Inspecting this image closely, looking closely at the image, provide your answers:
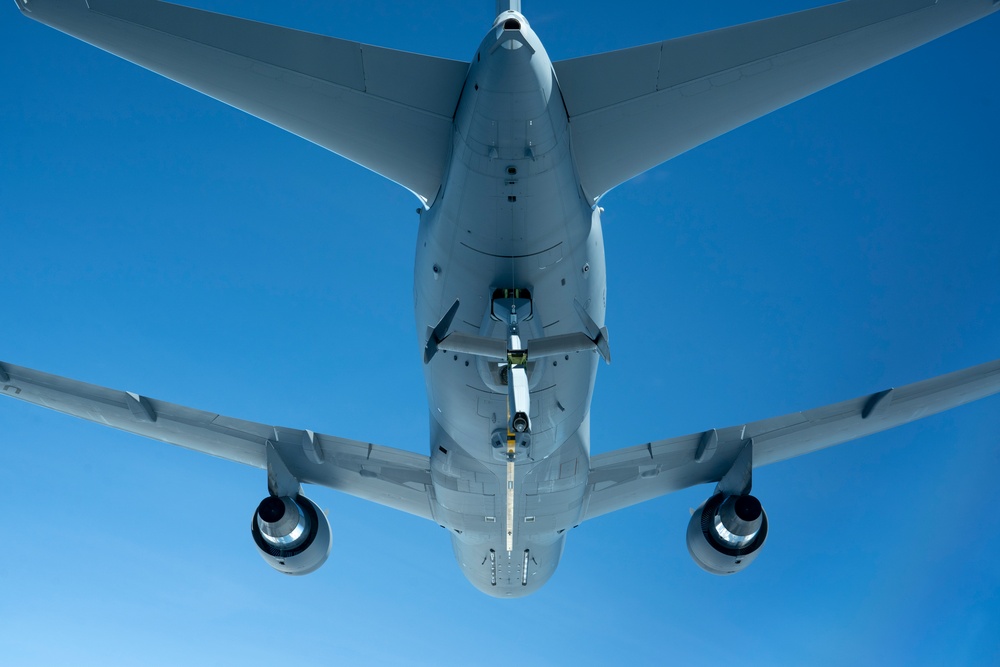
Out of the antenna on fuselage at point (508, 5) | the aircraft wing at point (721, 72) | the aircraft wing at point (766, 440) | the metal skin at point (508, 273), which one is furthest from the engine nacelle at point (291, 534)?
the antenna on fuselage at point (508, 5)

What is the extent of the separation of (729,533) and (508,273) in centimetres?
744

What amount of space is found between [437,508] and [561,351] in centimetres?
744

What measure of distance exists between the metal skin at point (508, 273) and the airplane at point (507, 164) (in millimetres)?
29

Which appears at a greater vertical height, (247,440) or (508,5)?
(508,5)

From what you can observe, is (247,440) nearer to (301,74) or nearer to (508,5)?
(301,74)

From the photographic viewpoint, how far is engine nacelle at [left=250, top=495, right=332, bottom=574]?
15508 millimetres

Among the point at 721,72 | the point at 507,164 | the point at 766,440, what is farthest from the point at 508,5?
the point at 766,440

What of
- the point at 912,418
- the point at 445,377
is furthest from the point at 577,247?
the point at 912,418

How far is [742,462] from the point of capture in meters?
15.9

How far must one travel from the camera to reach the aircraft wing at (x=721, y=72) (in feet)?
32.3

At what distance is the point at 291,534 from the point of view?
1567 cm

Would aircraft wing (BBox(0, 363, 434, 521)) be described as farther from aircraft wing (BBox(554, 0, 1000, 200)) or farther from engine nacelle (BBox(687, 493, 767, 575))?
aircraft wing (BBox(554, 0, 1000, 200))

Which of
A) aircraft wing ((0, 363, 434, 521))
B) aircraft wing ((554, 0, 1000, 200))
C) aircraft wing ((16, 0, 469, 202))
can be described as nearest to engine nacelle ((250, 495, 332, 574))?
aircraft wing ((0, 363, 434, 521))

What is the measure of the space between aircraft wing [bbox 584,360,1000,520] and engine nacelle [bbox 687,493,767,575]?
2.99 feet
